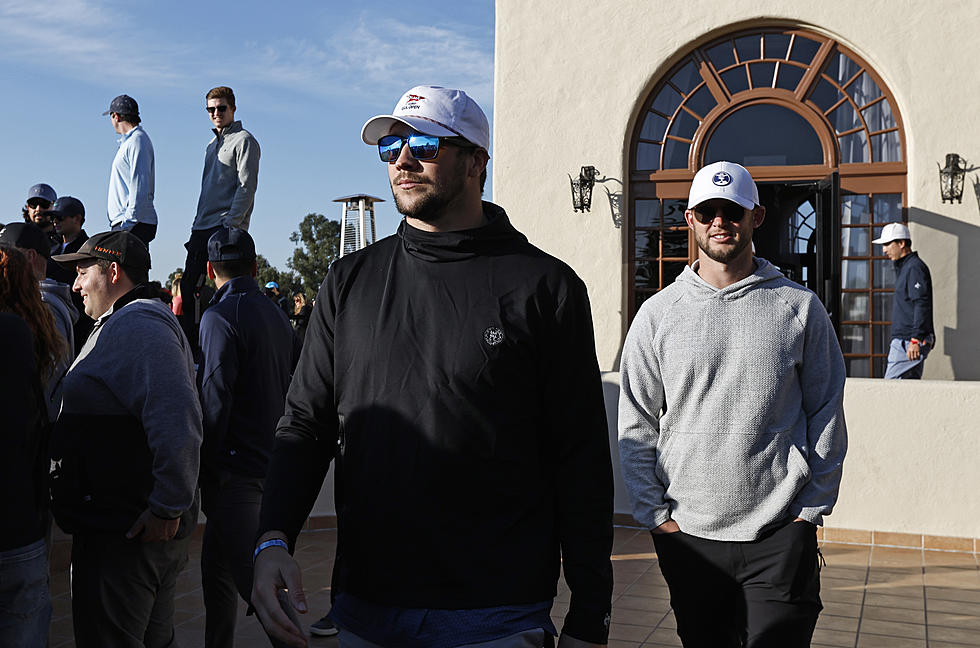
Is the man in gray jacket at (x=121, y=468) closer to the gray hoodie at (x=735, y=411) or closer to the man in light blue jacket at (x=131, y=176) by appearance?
the gray hoodie at (x=735, y=411)

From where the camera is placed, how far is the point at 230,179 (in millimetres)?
7527

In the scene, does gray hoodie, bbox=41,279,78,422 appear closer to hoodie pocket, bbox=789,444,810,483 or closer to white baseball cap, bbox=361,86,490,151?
white baseball cap, bbox=361,86,490,151

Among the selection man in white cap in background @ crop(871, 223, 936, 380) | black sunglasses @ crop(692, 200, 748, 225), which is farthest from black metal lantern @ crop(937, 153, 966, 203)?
black sunglasses @ crop(692, 200, 748, 225)

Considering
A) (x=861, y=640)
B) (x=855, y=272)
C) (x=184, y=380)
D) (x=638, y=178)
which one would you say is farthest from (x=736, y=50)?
(x=184, y=380)

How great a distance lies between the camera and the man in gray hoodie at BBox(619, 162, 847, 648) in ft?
10.1

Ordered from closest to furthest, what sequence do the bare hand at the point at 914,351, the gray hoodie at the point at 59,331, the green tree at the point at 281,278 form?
the gray hoodie at the point at 59,331, the bare hand at the point at 914,351, the green tree at the point at 281,278

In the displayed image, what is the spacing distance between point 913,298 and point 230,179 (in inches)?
231

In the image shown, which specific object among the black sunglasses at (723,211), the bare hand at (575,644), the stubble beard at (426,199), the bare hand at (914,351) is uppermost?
the black sunglasses at (723,211)

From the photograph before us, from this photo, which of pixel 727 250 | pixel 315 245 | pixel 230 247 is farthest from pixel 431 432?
pixel 315 245

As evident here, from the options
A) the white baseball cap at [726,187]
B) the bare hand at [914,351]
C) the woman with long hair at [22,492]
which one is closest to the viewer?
the woman with long hair at [22,492]

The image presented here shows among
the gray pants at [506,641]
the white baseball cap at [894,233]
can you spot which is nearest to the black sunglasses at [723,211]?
the gray pants at [506,641]

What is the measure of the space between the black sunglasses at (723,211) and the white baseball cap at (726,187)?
0.02 m

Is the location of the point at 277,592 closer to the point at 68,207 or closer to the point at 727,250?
the point at 727,250

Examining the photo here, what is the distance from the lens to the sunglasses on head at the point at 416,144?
A: 2203 mm
